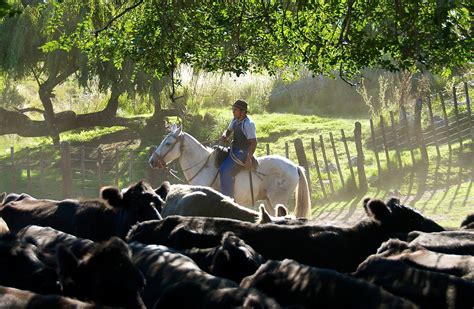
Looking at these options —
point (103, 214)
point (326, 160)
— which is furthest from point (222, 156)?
point (103, 214)

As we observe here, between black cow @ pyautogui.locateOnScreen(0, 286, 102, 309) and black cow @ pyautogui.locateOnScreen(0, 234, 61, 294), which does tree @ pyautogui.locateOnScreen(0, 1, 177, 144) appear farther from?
black cow @ pyautogui.locateOnScreen(0, 286, 102, 309)

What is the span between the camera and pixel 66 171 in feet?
83.2

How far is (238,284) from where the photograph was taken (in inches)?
231

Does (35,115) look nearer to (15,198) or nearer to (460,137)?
(460,137)

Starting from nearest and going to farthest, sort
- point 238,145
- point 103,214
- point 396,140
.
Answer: point 103,214
point 238,145
point 396,140

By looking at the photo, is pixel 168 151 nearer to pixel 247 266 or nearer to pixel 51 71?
pixel 247 266

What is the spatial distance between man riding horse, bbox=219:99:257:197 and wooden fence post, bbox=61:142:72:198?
8.66 metres

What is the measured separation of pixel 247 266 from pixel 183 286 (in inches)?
41.3

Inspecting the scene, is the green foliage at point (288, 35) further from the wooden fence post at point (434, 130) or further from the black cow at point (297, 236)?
the wooden fence post at point (434, 130)

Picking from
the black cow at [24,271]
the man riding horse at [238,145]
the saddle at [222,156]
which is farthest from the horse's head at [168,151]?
the black cow at [24,271]

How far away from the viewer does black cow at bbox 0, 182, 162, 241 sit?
31.0ft

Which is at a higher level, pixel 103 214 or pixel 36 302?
pixel 36 302

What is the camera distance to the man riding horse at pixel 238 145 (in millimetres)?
16891

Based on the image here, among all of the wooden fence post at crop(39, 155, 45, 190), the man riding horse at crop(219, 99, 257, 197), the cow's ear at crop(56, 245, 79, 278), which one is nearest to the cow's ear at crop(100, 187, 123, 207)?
the cow's ear at crop(56, 245, 79, 278)
